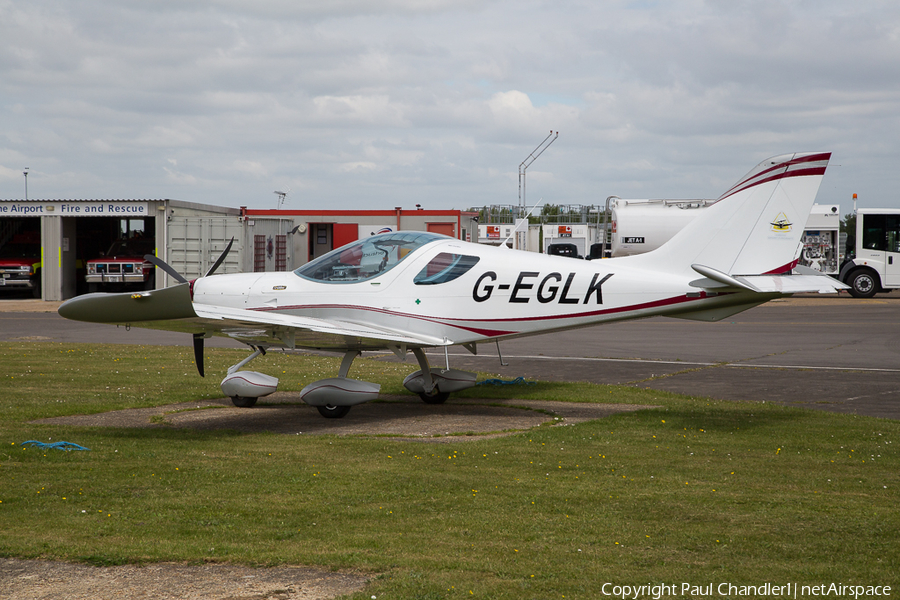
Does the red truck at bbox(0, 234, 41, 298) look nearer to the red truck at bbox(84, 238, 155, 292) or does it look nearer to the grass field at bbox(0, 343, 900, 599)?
the red truck at bbox(84, 238, 155, 292)

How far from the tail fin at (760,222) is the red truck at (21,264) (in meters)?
33.4

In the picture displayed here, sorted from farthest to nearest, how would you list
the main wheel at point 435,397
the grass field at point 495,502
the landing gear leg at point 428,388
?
the main wheel at point 435,397 → the landing gear leg at point 428,388 → the grass field at point 495,502

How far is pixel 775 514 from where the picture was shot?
5.98 m

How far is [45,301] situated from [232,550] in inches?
1351

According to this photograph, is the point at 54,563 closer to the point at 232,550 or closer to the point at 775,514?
the point at 232,550

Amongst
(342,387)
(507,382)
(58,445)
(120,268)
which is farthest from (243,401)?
(120,268)

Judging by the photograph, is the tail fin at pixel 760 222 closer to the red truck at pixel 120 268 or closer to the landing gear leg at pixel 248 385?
the landing gear leg at pixel 248 385

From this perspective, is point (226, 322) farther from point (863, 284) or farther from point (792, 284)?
point (863, 284)

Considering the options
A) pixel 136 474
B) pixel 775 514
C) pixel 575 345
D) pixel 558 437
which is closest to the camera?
pixel 775 514

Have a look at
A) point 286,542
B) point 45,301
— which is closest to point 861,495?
point 286,542

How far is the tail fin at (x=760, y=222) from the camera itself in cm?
975

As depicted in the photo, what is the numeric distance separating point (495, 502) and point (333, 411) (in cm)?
478

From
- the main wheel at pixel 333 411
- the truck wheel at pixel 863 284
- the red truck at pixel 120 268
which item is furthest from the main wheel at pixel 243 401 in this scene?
the truck wheel at pixel 863 284
